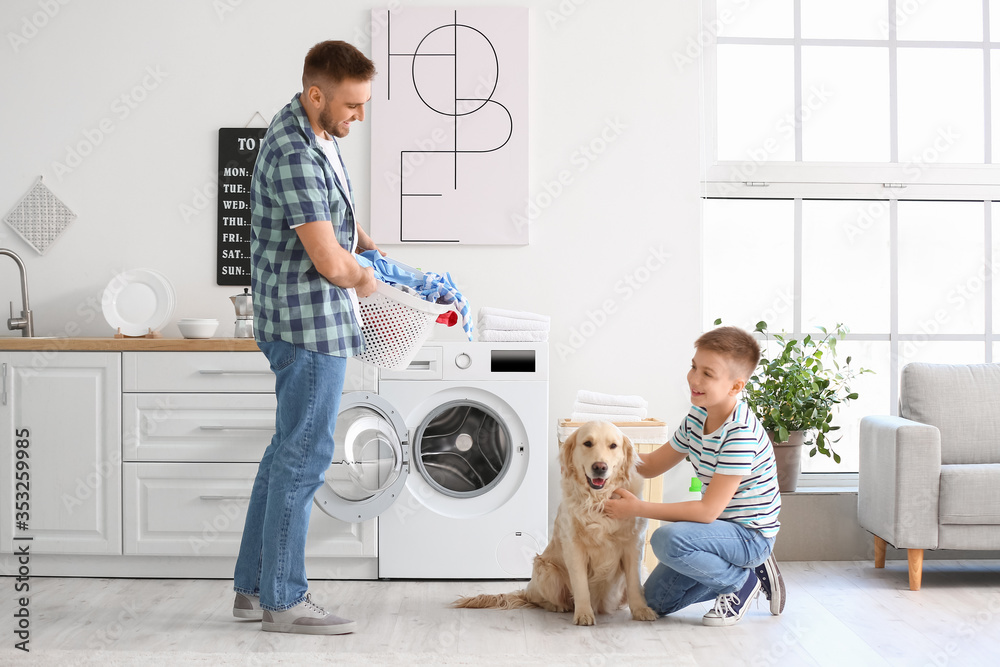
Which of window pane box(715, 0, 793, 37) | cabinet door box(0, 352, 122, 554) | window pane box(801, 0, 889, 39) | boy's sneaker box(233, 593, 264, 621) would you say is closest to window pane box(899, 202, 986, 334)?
window pane box(801, 0, 889, 39)

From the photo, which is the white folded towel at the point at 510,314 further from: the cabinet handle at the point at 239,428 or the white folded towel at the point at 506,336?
the cabinet handle at the point at 239,428

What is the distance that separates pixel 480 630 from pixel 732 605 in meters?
0.72

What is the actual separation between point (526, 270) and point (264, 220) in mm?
1516

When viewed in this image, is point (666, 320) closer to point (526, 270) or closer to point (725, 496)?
point (526, 270)

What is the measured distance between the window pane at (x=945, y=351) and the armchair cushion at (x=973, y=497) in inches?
38.6

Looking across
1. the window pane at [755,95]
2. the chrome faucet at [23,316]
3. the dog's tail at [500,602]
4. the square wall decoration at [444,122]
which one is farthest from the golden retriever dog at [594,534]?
the chrome faucet at [23,316]

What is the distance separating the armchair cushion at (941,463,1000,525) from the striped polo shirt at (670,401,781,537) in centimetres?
79

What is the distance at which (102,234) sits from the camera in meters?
3.35

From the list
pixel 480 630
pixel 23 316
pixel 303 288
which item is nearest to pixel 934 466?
pixel 480 630

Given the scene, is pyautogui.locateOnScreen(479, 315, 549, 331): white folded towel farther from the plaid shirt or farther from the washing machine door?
the plaid shirt

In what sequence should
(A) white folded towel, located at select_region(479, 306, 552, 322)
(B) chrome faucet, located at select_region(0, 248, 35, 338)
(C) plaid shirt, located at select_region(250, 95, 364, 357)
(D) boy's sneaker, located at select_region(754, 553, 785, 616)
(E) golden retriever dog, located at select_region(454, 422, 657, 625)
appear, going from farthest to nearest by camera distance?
(B) chrome faucet, located at select_region(0, 248, 35, 338), (A) white folded towel, located at select_region(479, 306, 552, 322), (D) boy's sneaker, located at select_region(754, 553, 785, 616), (E) golden retriever dog, located at select_region(454, 422, 657, 625), (C) plaid shirt, located at select_region(250, 95, 364, 357)

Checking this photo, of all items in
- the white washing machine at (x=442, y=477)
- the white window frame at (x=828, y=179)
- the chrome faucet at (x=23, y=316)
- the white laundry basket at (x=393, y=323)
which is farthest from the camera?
the white window frame at (x=828, y=179)

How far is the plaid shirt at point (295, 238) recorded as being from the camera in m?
1.90

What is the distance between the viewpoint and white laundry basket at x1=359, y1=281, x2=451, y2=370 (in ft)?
6.66
